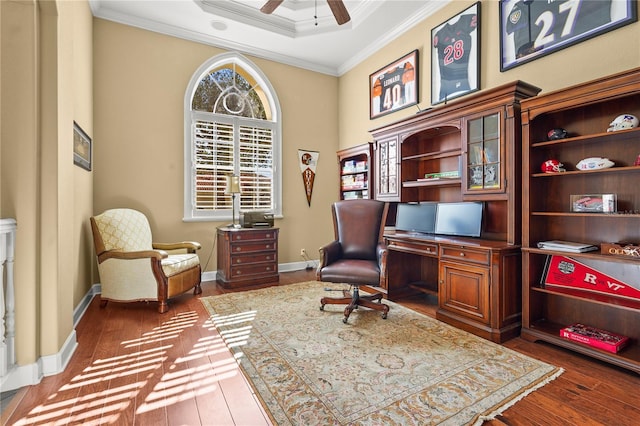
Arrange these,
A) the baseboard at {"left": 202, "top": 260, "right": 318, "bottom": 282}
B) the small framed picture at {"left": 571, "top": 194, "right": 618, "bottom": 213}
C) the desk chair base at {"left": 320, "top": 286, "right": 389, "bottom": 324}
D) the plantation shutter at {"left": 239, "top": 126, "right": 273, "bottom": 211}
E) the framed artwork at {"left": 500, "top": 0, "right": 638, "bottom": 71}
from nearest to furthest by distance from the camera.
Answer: the small framed picture at {"left": 571, "top": 194, "right": 618, "bottom": 213}
the framed artwork at {"left": 500, "top": 0, "right": 638, "bottom": 71}
the desk chair base at {"left": 320, "top": 286, "right": 389, "bottom": 324}
the plantation shutter at {"left": 239, "top": 126, "right": 273, "bottom": 211}
the baseboard at {"left": 202, "top": 260, "right": 318, "bottom": 282}

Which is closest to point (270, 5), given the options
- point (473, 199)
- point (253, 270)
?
point (473, 199)

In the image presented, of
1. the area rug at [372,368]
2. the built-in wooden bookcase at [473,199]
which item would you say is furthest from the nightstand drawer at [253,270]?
the built-in wooden bookcase at [473,199]

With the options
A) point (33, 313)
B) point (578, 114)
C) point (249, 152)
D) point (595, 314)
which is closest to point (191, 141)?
point (249, 152)

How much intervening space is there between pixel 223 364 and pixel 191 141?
329 cm

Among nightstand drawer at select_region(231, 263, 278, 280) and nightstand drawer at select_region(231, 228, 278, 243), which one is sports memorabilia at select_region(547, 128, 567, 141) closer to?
nightstand drawer at select_region(231, 228, 278, 243)

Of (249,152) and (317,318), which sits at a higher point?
(249,152)

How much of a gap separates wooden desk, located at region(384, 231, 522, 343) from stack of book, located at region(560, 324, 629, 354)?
375 millimetres

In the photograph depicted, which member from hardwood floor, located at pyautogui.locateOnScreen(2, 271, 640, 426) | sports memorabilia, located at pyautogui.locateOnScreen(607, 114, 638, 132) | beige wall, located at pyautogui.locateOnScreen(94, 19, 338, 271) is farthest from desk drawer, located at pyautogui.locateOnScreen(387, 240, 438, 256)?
beige wall, located at pyautogui.locateOnScreen(94, 19, 338, 271)

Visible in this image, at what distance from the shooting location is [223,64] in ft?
15.7

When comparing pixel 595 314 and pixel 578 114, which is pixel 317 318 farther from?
pixel 578 114

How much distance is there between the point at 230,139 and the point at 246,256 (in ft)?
5.95

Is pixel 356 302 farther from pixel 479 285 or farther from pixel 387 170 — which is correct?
pixel 387 170

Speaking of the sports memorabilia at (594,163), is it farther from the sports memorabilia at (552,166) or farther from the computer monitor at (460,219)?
the computer monitor at (460,219)

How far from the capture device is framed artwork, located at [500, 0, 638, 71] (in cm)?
240
